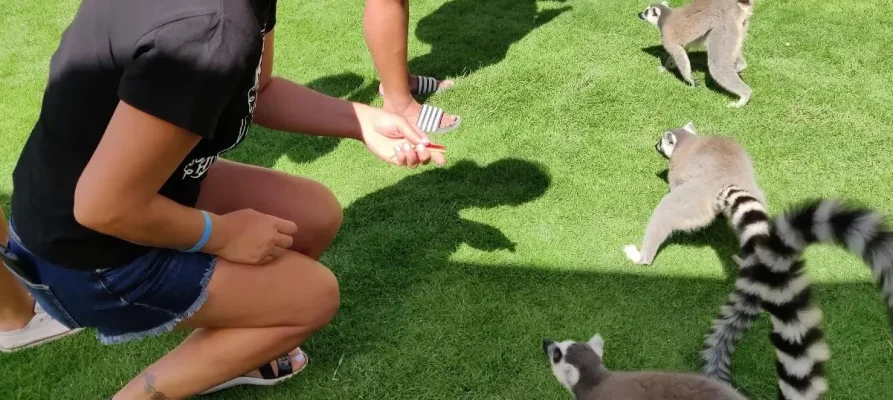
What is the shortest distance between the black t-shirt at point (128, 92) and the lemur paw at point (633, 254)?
1222mm

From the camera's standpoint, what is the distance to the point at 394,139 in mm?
1341

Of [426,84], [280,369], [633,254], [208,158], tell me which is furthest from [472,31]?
[208,158]

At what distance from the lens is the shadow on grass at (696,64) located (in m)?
2.72

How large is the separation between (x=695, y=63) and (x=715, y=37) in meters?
0.32

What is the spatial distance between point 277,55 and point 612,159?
1.61m

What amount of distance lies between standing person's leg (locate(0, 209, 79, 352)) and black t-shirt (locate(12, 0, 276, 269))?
20.2 inches

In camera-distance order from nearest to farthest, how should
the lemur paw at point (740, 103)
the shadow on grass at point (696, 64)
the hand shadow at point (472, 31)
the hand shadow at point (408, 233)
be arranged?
the hand shadow at point (408, 233)
the lemur paw at point (740, 103)
the shadow on grass at point (696, 64)
the hand shadow at point (472, 31)

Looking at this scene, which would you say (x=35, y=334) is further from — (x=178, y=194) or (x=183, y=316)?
(x=178, y=194)

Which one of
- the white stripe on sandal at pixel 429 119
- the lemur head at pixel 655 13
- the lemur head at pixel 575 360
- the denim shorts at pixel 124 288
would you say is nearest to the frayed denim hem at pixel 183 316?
the denim shorts at pixel 124 288

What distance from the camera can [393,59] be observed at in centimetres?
212

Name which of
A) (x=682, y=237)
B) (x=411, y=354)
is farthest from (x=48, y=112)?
(x=682, y=237)

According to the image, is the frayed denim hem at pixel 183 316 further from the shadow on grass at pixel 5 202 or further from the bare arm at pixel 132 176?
the shadow on grass at pixel 5 202

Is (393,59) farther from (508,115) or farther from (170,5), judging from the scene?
(170,5)

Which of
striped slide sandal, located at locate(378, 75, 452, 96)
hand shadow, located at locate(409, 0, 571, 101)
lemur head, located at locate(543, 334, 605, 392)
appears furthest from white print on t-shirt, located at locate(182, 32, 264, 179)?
hand shadow, located at locate(409, 0, 571, 101)
